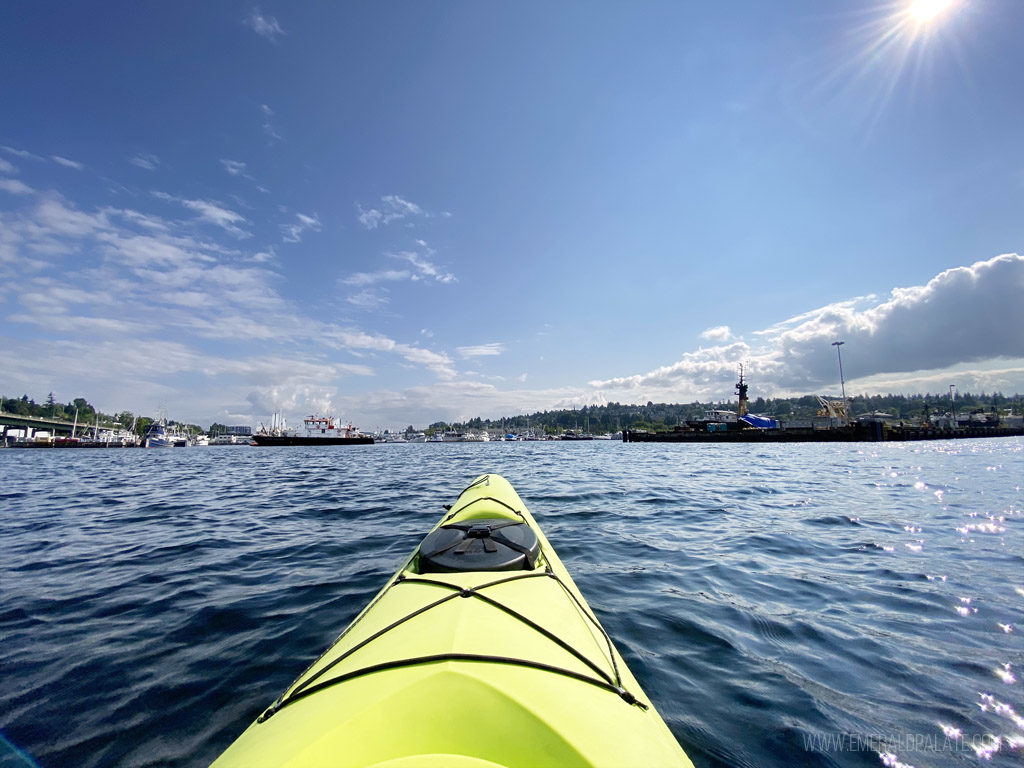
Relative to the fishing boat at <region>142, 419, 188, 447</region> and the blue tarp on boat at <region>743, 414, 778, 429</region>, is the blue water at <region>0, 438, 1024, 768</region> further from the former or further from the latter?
the fishing boat at <region>142, 419, 188, 447</region>

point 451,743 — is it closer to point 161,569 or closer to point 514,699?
point 514,699

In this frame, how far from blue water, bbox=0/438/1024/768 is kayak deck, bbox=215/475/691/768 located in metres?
1.39

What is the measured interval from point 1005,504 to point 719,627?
14286 mm

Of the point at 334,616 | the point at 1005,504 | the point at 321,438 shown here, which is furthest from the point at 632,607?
the point at 321,438

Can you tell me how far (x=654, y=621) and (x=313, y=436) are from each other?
312 ft

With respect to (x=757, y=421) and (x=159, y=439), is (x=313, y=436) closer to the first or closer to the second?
(x=159, y=439)

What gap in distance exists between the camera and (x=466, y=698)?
1.90 meters

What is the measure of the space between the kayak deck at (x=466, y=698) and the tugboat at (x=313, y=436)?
9307 centimetres

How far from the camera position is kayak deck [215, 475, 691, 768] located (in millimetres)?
1675

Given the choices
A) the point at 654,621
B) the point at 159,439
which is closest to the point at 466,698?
the point at 654,621

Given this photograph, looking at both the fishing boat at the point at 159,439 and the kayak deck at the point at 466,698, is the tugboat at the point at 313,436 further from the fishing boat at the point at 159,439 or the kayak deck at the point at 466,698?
the kayak deck at the point at 466,698

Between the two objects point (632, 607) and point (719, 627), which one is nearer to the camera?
point (719, 627)

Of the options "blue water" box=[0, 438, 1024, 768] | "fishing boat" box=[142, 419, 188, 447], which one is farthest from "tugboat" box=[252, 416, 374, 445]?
"blue water" box=[0, 438, 1024, 768]

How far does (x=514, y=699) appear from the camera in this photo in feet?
6.14
